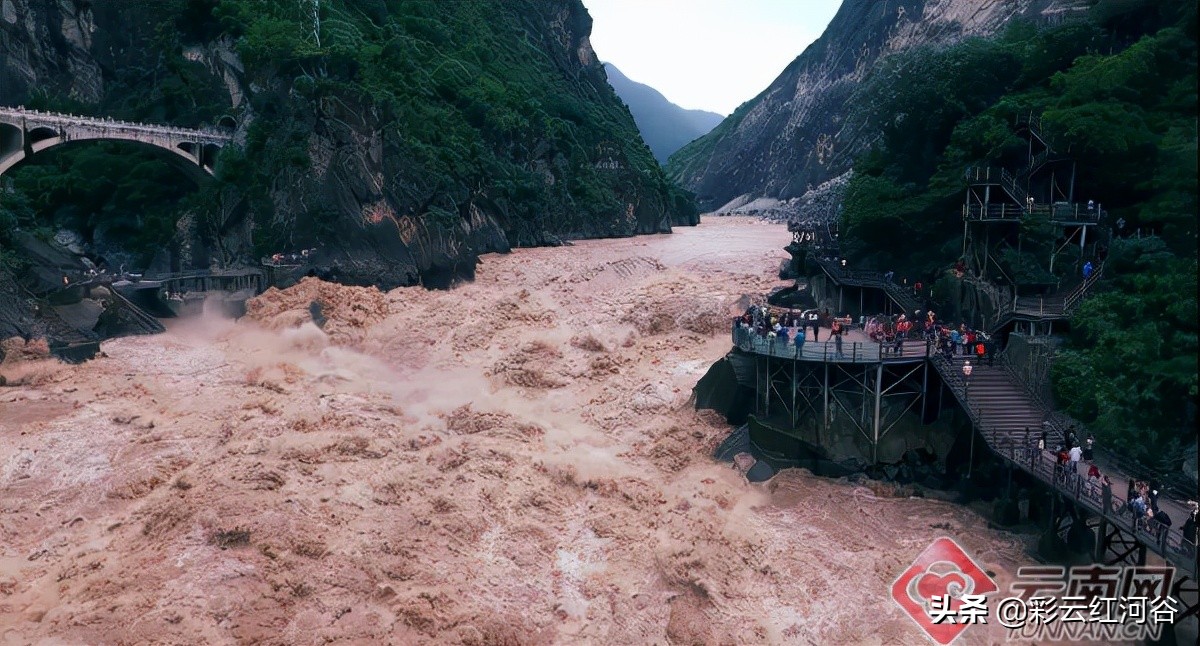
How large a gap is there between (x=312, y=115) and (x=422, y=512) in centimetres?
3888

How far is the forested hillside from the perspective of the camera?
68.5ft

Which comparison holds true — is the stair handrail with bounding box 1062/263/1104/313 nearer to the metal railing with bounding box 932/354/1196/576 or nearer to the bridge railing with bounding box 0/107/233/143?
the metal railing with bounding box 932/354/1196/576

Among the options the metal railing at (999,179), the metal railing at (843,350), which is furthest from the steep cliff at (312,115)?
the metal railing at (999,179)

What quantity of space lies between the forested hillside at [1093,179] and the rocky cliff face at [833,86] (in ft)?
234

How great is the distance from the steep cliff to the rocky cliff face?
67150 mm

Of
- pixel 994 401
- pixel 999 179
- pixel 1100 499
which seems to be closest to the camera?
pixel 1100 499

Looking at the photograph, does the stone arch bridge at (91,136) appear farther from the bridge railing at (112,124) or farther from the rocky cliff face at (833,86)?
the rocky cliff face at (833,86)

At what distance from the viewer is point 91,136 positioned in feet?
158

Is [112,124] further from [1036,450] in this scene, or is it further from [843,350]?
[1036,450]

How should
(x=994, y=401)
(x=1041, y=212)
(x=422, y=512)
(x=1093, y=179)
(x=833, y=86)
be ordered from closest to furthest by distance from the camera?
1. (x=422, y=512)
2. (x=994, y=401)
3. (x=1041, y=212)
4. (x=1093, y=179)
5. (x=833, y=86)

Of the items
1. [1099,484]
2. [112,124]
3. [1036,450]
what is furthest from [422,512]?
[112,124]

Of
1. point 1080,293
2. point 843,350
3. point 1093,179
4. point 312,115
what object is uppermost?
point 312,115

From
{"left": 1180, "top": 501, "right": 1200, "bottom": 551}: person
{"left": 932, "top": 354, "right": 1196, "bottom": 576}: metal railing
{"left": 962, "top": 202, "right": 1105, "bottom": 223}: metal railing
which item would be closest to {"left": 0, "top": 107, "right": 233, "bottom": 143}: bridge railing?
{"left": 962, "top": 202, "right": 1105, "bottom": 223}: metal railing

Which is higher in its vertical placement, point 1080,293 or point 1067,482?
point 1080,293
